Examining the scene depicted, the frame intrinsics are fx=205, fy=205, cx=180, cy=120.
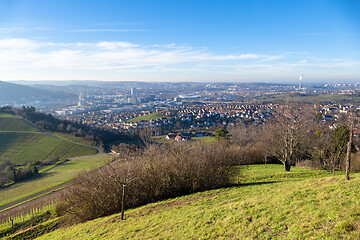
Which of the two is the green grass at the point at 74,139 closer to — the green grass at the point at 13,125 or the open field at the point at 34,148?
the open field at the point at 34,148

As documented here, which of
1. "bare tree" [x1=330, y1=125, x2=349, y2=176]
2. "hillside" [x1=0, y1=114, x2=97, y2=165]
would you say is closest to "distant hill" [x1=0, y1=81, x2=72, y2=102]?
"hillside" [x1=0, y1=114, x2=97, y2=165]

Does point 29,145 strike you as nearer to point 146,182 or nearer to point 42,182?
point 42,182

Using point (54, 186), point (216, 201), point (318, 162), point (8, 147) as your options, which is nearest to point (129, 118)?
point (8, 147)

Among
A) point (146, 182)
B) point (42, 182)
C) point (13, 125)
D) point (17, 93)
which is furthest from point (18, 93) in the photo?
point (146, 182)

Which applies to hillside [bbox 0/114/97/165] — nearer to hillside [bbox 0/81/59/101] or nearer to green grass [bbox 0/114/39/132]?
green grass [bbox 0/114/39/132]

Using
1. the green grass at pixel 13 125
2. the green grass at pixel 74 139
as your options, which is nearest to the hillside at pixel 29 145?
the green grass at pixel 13 125

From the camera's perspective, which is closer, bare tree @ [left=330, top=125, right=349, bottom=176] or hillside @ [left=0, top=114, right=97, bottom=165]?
bare tree @ [left=330, top=125, right=349, bottom=176]

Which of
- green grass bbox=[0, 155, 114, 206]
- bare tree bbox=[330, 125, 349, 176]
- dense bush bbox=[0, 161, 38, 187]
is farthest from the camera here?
dense bush bbox=[0, 161, 38, 187]
